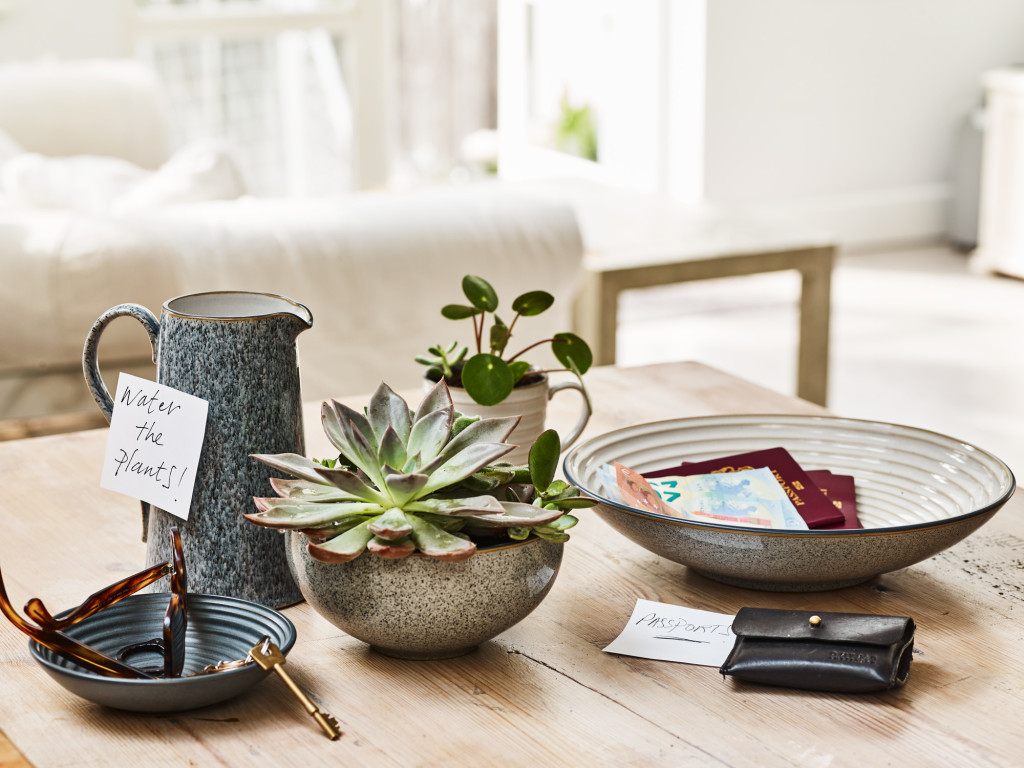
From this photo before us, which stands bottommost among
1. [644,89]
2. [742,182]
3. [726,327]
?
[726,327]

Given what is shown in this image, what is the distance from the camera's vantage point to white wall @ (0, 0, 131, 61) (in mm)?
4035

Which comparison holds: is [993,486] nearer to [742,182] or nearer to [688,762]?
[688,762]

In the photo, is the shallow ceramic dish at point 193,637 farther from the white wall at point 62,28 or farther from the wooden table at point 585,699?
the white wall at point 62,28

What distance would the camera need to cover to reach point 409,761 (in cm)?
59

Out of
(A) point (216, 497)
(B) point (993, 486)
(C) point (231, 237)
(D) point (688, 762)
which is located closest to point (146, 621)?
(A) point (216, 497)

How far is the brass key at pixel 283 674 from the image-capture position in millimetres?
609

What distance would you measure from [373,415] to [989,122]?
4378 millimetres

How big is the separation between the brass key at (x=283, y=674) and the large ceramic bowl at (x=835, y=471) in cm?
23

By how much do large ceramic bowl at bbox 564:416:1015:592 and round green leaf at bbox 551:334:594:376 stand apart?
59 mm

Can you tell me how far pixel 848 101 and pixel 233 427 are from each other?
443cm

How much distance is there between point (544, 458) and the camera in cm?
67

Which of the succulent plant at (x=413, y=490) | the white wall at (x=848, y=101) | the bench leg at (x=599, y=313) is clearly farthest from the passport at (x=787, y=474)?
the white wall at (x=848, y=101)

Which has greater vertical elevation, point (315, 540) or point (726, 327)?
point (315, 540)

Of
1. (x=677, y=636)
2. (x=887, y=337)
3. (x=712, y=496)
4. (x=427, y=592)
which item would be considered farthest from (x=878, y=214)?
(x=427, y=592)
